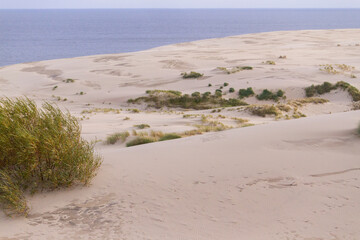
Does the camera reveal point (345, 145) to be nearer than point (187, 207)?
No

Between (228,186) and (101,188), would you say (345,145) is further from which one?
(101,188)

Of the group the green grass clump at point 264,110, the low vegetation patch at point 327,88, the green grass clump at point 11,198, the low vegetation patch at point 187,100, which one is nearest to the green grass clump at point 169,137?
the green grass clump at point 11,198

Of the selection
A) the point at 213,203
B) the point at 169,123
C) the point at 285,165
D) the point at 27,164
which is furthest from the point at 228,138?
the point at 169,123

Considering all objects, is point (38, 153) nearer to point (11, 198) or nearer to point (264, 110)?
point (11, 198)

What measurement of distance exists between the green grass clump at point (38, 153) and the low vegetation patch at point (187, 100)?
15047mm

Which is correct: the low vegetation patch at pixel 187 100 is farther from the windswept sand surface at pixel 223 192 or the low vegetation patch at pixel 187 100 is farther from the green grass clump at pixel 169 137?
the green grass clump at pixel 169 137

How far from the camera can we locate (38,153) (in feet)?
20.9

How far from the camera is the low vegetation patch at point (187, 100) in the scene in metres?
21.8

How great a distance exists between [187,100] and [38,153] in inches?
640

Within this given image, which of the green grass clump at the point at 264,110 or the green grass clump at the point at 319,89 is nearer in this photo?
the green grass clump at the point at 264,110

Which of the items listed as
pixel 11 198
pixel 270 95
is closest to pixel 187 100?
pixel 270 95

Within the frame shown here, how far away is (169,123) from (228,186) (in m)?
8.59

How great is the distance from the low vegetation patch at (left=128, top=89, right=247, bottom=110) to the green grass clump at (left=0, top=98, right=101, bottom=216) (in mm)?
15047

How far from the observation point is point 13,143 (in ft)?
21.1
